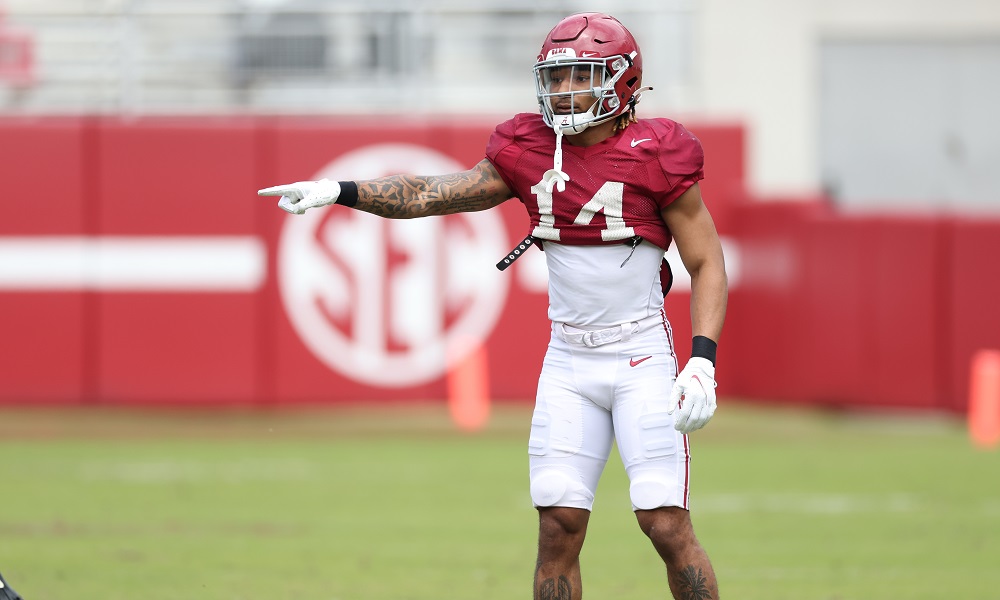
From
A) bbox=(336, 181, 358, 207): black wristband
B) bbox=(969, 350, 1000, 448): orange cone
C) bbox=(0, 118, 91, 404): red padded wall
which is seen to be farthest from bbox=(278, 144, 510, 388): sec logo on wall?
bbox=(336, 181, 358, 207): black wristband

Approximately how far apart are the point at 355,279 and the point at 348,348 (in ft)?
2.16

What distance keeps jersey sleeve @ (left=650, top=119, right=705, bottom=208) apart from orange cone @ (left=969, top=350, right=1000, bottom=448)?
8143mm

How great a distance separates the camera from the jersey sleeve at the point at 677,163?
16.5 feet

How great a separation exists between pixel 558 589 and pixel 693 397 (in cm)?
76

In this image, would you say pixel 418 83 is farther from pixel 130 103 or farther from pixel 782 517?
pixel 782 517

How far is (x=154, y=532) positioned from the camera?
8648 millimetres

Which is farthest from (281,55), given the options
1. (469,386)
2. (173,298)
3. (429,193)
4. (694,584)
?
(694,584)

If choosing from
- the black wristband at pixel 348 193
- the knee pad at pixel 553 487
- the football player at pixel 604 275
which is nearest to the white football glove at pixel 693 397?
the football player at pixel 604 275

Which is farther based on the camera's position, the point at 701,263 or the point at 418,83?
the point at 418,83

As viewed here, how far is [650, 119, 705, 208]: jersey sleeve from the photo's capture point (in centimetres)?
504

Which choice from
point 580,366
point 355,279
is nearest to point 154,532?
point 580,366

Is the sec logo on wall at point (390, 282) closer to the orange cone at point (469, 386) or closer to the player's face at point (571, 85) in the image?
the orange cone at point (469, 386)

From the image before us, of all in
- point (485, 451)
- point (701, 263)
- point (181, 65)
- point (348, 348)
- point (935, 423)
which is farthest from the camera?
point (181, 65)

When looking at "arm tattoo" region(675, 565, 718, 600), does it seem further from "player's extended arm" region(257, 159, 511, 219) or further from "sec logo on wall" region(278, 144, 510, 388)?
"sec logo on wall" region(278, 144, 510, 388)
